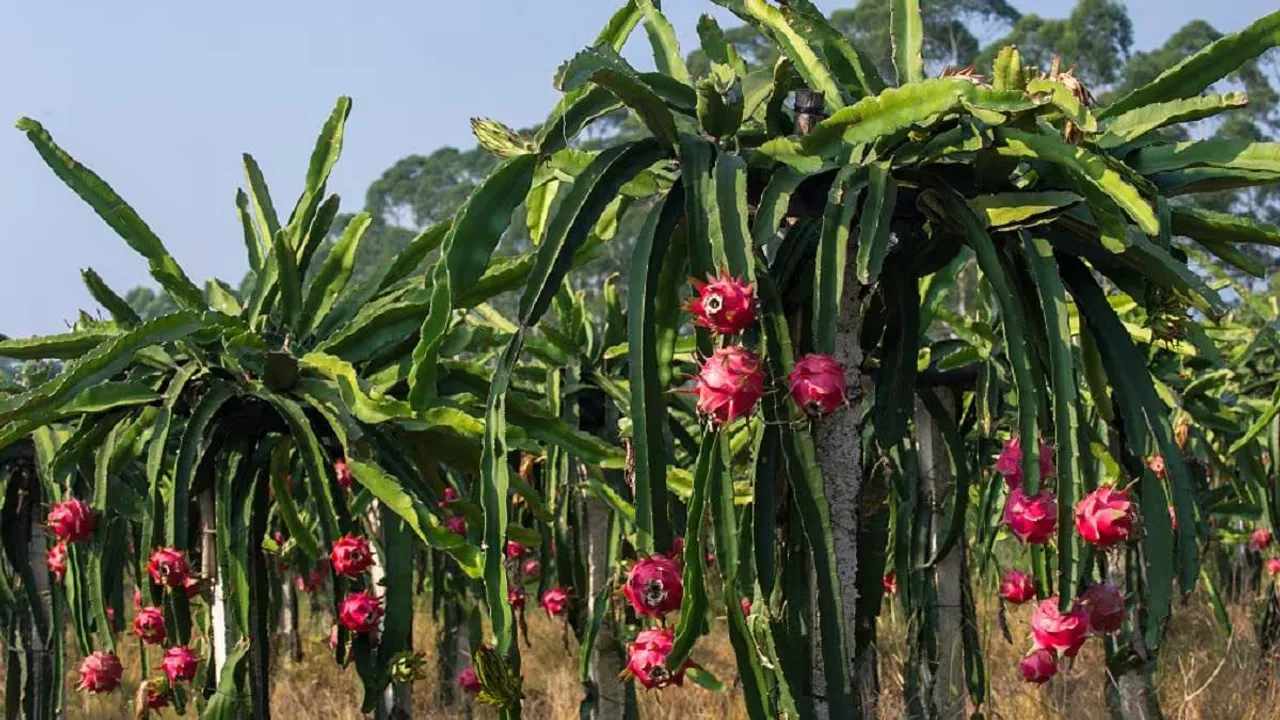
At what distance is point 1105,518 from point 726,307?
0.78 metres

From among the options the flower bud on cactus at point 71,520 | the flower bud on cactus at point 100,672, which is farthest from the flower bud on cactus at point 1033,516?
the flower bud on cactus at point 100,672

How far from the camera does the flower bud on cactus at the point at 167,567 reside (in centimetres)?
363

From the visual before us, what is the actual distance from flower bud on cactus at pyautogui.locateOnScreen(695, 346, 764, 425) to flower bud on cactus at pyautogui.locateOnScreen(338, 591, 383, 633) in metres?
1.99

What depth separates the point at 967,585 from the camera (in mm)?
5281

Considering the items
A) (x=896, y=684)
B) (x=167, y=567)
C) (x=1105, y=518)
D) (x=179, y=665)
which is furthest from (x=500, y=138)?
(x=896, y=684)

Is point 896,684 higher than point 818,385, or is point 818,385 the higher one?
point 818,385

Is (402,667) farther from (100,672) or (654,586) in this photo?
(654,586)

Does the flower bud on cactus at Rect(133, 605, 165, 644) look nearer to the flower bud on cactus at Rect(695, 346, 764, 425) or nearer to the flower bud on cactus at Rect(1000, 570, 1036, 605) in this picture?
the flower bud on cactus at Rect(695, 346, 764, 425)

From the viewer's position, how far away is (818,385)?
2270 millimetres

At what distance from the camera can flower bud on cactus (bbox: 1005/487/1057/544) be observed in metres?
2.39

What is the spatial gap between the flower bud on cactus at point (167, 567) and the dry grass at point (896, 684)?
252 centimetres

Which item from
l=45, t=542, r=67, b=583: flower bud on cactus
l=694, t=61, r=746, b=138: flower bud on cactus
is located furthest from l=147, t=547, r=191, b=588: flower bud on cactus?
l=694, t=61, r=746, b=138: flower bud on cactus

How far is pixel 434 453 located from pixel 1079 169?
223cm

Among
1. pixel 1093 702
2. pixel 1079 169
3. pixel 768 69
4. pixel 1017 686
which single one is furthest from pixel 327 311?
pixel 1017 686
